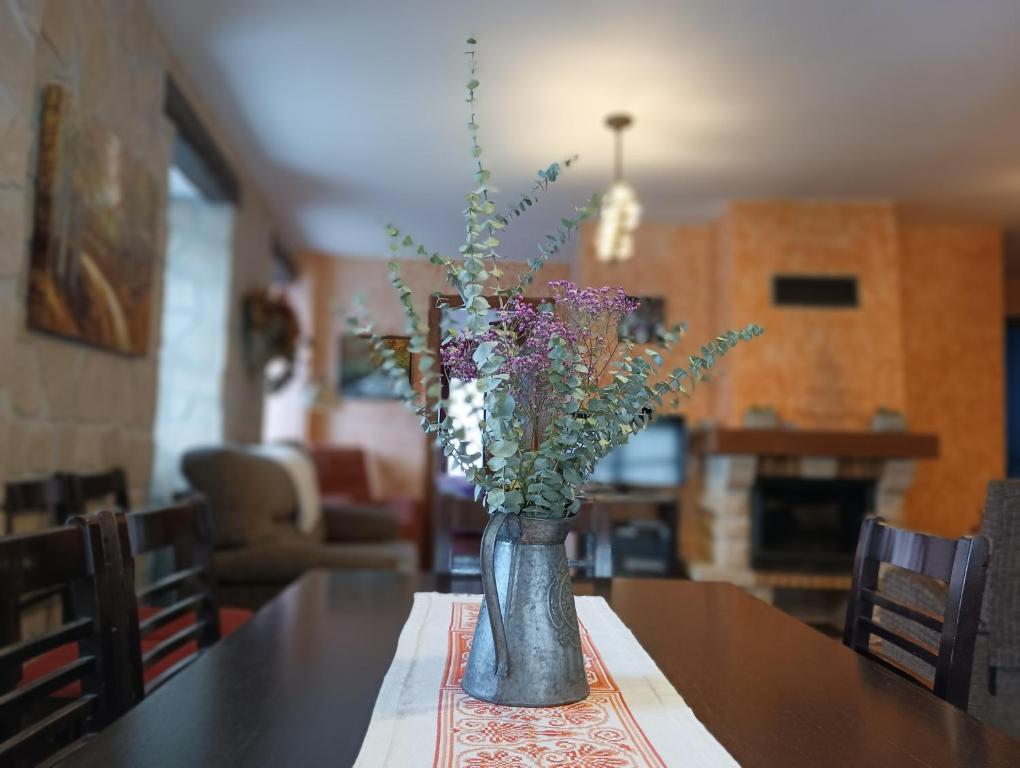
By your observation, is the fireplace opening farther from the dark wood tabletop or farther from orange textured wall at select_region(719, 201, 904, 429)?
the dark wood tabletop

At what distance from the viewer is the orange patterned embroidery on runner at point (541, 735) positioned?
0.78 m

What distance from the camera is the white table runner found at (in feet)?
2.57

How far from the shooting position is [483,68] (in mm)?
3520

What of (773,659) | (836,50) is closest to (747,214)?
(836,50)

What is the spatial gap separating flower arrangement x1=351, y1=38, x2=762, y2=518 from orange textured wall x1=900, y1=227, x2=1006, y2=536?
5.80 meters

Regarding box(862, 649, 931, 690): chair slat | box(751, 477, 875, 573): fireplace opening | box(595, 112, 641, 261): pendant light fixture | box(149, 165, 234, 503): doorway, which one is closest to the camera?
box(862, 649, 931, 690): chair slat

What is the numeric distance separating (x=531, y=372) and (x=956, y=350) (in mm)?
6114

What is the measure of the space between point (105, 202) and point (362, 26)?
3.84 feet

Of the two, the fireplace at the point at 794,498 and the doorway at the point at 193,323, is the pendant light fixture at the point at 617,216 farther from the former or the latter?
the doorway at the point at 193,323

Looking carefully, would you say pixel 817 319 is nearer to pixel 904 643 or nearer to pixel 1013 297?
pixel 1013 297

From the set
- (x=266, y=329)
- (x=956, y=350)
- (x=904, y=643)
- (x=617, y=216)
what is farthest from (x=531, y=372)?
(x=956, y=350)

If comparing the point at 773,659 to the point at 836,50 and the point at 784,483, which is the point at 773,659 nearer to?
the point at 836,50

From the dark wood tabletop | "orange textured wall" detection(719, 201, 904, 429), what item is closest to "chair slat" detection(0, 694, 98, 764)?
the dark wood tabletop

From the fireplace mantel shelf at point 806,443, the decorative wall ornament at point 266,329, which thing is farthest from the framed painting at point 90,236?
the fireplace mantel shelf at point 806,443
